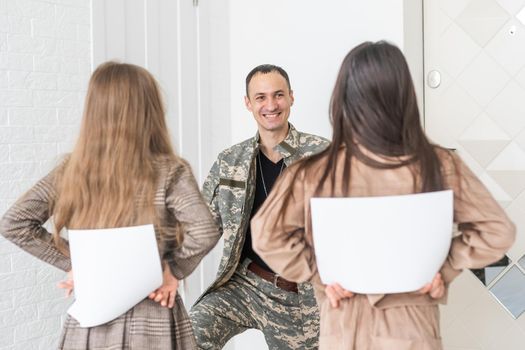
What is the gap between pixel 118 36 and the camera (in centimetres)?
299

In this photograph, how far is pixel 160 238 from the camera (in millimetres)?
1707

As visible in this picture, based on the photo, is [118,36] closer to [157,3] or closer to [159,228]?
[157,3]

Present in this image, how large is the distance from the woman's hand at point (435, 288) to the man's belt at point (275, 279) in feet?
3.36

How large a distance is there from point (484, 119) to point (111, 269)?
2.03 meters

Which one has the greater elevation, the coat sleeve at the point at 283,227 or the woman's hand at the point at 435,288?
the coat sleeve at the point at 283,227

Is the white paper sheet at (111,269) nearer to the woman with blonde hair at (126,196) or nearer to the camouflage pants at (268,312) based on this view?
the woman with blonde hair at (126,196)

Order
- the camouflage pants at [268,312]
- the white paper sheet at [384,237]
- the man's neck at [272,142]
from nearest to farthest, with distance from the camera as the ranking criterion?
the white paper sheet at [384,237]
the camouflage pants at [268,312]
the man's neck at [272,142]

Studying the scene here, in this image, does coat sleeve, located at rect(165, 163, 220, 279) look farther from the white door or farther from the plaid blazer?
the white door

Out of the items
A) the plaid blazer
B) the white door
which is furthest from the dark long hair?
the white door

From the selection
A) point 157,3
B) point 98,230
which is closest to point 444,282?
point 98,230

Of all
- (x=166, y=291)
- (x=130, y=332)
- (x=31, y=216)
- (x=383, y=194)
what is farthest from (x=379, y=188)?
(x=31, y=216)

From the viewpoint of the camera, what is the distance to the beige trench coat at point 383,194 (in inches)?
61.5

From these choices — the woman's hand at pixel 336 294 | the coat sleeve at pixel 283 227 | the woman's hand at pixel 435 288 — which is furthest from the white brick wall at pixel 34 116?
the woman's hand at pixel 435 288

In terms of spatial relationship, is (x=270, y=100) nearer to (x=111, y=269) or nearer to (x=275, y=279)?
(x=275, y=279)
